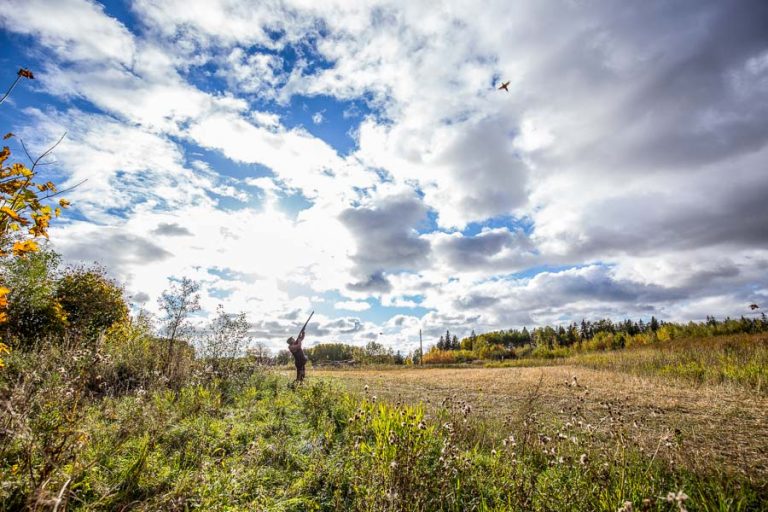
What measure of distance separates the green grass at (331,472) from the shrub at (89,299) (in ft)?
54.7

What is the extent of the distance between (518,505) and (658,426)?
5953mm

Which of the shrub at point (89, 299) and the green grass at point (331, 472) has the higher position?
the shrub at point (89, 299)

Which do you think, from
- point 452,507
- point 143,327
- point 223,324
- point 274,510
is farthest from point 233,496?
point 143,327

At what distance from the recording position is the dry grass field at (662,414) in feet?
17.3

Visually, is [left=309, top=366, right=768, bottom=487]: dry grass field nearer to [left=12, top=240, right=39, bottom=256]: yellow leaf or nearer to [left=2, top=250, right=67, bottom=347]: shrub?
[left=12, top=240, right=39, bottom=256]: yellow leaf

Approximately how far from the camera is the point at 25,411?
3270mm

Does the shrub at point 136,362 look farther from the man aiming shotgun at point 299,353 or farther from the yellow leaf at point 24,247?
the yellow leaf at point 24,247

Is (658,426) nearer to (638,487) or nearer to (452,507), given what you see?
(638,487)

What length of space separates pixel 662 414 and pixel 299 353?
37.4ft

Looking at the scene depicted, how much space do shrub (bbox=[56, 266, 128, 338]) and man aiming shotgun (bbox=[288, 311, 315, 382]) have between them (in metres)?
12.1

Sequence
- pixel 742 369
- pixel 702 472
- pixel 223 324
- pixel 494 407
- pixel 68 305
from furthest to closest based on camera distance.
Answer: pixel 68 305 < pixel 742 369 < pixel 223 324 < pixel 494 407 < pixel 702 472

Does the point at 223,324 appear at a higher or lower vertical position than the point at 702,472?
higher

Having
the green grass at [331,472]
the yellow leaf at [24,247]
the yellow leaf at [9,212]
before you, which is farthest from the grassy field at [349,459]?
the yellow leaf at [9,212]

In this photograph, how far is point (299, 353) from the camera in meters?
14.1
